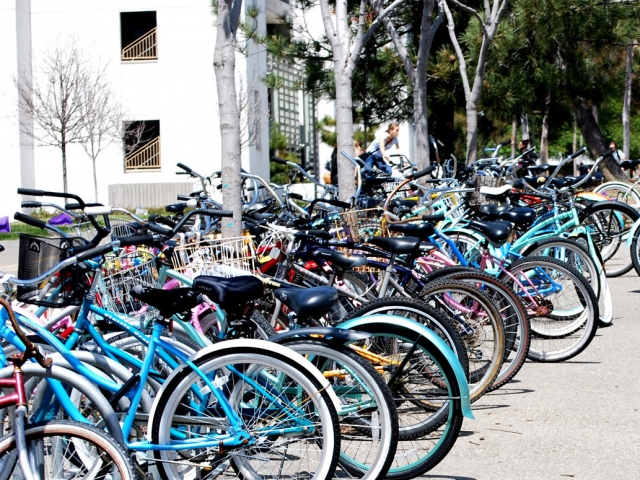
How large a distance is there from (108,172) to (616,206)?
2121 centimetres

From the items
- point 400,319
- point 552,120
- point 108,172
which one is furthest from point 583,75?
point 400,319

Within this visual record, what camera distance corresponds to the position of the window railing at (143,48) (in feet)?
95.9

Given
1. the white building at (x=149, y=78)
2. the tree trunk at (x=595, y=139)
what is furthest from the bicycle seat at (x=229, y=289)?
the white building at (x=149, y=78)

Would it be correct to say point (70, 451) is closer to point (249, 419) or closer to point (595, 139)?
point (249, 419)

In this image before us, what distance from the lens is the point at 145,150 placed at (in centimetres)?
2950

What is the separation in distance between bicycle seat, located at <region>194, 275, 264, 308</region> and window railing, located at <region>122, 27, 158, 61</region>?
85.9 ft

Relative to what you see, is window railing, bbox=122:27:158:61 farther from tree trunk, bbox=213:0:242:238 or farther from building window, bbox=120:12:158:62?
tree trunk, bbox=213:0:242:238

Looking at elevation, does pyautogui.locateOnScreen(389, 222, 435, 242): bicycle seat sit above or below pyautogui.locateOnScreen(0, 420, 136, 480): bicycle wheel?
above

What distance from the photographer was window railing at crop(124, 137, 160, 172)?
29328mm

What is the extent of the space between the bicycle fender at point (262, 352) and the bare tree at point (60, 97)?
21629 millimetres

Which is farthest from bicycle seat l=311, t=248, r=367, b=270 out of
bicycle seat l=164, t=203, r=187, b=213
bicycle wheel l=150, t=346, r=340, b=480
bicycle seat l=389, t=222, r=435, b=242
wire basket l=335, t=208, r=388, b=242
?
bicycle seat l=164, t=203, r=187, b=213

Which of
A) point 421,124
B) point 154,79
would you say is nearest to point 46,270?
point 421,124

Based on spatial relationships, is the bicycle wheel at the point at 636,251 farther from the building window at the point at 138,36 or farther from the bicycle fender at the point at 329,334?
the building window at the point at 138,36

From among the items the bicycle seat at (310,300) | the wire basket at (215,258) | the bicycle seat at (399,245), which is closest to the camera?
the bicycle seat at (310,300)
